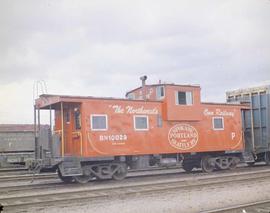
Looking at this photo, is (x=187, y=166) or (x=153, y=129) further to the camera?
(x=187, y=166)

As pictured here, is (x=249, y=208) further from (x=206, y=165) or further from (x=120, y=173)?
(x=206, y=165)

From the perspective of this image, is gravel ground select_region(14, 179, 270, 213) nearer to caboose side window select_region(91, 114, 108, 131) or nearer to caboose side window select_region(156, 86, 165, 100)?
caboose side window select_region(91, 114, 108, 131)

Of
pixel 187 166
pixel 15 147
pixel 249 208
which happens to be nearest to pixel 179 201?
pixel 249 208

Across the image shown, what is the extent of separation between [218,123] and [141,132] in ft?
14.4

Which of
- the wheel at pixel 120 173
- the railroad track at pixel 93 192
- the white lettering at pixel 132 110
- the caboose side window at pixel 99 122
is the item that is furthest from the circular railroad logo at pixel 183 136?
the caboose side window at pixel 99 122

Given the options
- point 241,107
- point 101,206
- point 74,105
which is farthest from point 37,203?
point 241,107

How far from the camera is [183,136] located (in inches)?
757

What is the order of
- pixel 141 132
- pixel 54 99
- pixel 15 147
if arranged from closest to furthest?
pixel 54 99
pixel 141 132
pixel 15 147

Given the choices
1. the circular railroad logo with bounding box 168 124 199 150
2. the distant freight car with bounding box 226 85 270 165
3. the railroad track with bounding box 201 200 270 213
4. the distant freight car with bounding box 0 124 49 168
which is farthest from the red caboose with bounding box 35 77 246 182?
the distant freight car with bounding box 0 124 49 168

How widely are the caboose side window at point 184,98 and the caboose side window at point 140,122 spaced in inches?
68.2

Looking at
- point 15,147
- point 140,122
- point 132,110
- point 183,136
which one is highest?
point 132,110

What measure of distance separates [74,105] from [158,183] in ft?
14.9

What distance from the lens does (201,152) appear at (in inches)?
789

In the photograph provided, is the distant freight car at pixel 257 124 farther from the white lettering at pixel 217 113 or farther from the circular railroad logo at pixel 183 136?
the circular railroad logo at pixel 183 136
